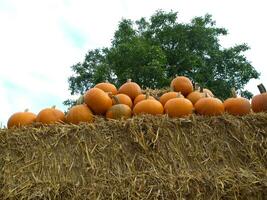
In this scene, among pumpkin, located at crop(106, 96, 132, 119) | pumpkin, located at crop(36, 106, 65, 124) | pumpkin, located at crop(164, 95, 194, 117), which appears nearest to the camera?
pumpkin, located at crop(164, 95, 194, 117)

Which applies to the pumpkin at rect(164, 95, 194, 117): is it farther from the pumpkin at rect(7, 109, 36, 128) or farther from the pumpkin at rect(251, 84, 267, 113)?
the pumpkin at rect(7, 109, 36, 128)

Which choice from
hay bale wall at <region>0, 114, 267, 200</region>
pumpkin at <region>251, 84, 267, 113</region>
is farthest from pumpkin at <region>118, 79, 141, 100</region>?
pumpkin at <region>251, 84, 267, 113</region>

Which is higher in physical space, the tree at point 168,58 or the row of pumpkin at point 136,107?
the tree at point 168,58

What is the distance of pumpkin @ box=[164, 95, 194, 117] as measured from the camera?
13.8 feet

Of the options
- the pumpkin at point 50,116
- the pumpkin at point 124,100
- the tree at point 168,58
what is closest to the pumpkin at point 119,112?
the pumpkin at point 124,100

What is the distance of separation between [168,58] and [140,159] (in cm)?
2151

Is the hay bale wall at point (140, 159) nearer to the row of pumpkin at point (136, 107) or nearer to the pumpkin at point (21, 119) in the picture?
the row of pumpkin at point (136, 107)

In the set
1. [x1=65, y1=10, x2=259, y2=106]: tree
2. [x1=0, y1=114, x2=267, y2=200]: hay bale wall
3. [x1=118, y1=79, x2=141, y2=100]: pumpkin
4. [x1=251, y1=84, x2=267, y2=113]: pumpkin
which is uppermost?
[x1=65, y1=10, x2=259, y2=106]: tree

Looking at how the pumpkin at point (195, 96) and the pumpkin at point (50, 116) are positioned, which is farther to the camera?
the pumpkin at point (195, 96)

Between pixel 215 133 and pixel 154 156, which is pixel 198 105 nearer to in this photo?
pixel 215 133

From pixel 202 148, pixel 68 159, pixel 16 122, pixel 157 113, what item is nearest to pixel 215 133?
pixel 202 148

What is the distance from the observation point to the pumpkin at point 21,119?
4.54 metres

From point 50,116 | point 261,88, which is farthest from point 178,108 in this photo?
point 50,116

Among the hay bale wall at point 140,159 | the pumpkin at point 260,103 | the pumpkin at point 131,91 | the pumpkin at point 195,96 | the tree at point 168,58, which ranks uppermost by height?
the tree at point 168,58
